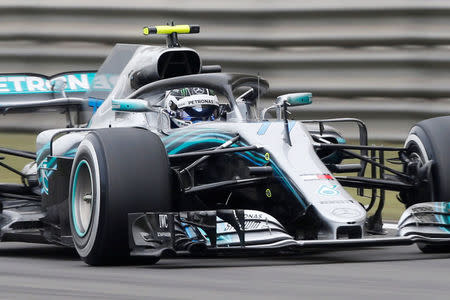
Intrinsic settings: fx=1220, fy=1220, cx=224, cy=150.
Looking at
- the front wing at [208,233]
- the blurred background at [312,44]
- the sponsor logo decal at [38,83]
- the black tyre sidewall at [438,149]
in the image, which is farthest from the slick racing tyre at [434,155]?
the blurred background at [312,44]

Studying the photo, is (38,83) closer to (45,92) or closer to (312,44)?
(45,92)

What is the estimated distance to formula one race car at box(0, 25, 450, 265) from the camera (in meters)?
6.46

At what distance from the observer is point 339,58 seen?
465 inches

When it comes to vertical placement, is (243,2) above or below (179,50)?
above

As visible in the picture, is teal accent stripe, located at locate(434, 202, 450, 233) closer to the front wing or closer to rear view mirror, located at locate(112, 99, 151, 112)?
the front wing

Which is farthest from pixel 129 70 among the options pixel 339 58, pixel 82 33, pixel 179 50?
pixel 82 33

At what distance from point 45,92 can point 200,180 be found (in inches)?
104

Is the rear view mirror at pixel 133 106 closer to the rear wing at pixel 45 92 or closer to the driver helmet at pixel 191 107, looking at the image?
the driver helmet at pixel 191 107

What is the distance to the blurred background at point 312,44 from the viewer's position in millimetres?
11492

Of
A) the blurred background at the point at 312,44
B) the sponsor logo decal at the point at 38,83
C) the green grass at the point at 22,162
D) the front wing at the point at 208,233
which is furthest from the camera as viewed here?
the blurred background at the point at 312,44

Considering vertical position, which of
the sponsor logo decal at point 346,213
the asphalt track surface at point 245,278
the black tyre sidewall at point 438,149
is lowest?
the asphalt track surface at point 245,278

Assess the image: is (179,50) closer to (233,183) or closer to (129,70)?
(129,70)

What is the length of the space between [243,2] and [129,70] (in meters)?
3.87

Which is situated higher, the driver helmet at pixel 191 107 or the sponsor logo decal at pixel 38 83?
the sponsor logo decal at pixel 38 83
